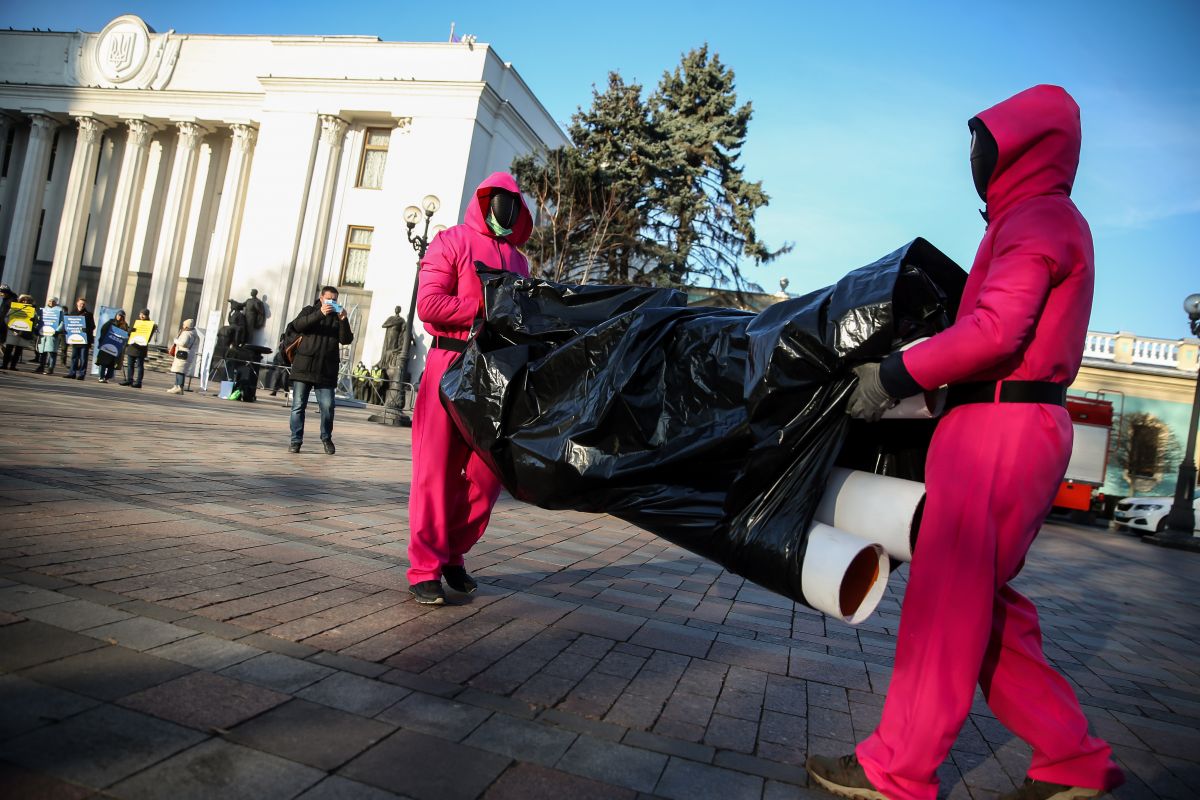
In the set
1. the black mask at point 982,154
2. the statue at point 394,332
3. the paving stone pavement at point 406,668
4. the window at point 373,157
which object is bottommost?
the paving stone pavement at point 406,668

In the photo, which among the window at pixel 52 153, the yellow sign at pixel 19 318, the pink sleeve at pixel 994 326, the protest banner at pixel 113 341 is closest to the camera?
the pink sleeve at pixel 994 326

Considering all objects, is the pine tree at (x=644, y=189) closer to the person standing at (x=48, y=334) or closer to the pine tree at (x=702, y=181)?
the pine tree at (x=702, y=181)

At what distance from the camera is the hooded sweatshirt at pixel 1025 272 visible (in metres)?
1.99

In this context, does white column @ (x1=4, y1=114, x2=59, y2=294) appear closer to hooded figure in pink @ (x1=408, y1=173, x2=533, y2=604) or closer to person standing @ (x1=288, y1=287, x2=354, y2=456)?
person standing @ (x1=288, y1=287, x2=354, y2=456)

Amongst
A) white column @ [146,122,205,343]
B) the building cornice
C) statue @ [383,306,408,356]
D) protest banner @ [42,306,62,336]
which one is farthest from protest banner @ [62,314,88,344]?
the building cornice

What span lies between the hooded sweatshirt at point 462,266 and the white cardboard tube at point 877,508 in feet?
6.14

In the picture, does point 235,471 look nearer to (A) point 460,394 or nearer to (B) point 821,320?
(A) point 460,394

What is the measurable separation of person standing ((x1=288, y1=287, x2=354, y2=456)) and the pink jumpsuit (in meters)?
8.35

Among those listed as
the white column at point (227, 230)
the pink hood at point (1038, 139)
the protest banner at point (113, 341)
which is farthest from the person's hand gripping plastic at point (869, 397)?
the white column at point (227, 230)

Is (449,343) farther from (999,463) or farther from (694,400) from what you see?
(999,463)

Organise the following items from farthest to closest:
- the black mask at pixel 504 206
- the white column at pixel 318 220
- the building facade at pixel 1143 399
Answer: the building facade at pixel 1143 399 → the white column at pixel 318 220 → the black mask at pixel 504 206

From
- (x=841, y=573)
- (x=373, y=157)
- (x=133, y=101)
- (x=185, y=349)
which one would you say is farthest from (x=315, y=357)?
(x=133, y=101)

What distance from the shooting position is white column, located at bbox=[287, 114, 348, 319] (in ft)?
103

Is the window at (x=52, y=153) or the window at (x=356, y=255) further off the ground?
the window at (x=52, y=153)
